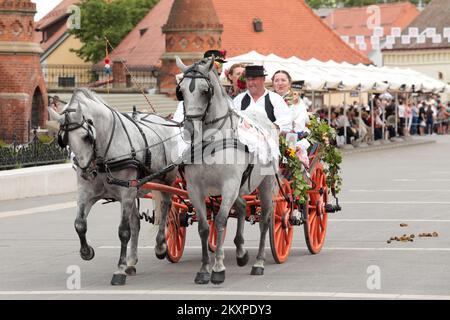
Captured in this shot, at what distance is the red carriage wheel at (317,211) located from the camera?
50.3 feet

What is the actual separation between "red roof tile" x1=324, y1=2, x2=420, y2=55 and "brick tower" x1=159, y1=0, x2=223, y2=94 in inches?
2703

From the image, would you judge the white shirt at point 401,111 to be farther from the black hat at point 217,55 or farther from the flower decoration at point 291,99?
the black hat at point 217,55

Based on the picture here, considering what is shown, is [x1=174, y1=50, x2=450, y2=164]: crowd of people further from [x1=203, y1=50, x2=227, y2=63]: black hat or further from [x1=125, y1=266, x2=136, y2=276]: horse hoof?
[x1=125, y1=266, x2=136, y2=276]: horse hoof

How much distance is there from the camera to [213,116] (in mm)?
12617

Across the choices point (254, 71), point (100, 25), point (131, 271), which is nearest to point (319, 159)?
point (254, 71)

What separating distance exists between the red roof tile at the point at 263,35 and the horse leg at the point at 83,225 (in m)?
59.5

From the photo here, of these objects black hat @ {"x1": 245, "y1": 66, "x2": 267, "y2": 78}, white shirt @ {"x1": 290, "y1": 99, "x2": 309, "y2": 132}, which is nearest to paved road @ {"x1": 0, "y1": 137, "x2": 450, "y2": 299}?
white shirt @ {"x1": 290, "y1": 99, "x2": 309, "y2": 132}

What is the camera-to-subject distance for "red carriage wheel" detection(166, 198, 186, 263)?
14469 mm

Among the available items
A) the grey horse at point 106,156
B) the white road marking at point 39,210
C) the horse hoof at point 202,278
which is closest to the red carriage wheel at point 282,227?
the grey horse at point 106,156

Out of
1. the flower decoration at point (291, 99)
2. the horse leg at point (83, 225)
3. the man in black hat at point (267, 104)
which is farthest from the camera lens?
the flower decoration at point (291, 99)

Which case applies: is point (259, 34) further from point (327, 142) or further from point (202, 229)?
point (202, 229)

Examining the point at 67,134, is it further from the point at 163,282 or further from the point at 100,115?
the point at 163,282

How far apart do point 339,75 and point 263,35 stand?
31367 millimetres
